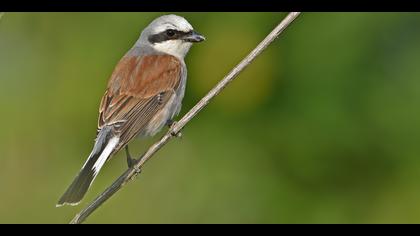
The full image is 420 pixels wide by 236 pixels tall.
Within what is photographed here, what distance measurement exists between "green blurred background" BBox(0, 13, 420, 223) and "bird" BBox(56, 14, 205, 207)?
0.44 metres

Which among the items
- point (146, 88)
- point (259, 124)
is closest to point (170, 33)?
point (146, 88)

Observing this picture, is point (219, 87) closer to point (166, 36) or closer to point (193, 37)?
point (193, 37)

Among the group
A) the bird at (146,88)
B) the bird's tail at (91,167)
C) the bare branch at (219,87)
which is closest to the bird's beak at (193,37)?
the bird at (146,88)

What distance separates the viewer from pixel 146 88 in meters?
5.01

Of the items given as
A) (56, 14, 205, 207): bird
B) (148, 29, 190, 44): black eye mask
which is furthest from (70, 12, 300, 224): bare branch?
(148, 29, 190, 44): black eye mask

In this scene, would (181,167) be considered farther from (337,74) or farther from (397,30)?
(397,30)

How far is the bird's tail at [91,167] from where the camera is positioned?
410 centimetres

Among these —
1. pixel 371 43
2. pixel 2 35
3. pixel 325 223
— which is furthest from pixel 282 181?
pixel 2 35

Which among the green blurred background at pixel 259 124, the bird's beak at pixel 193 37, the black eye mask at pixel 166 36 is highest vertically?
the bird's beak at pixel 193 37

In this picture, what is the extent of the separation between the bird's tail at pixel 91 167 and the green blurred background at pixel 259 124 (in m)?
0.90

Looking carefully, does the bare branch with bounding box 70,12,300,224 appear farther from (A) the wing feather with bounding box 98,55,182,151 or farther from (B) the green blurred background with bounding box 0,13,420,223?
(B) the green blurred background with bounding box 0,13,420,223

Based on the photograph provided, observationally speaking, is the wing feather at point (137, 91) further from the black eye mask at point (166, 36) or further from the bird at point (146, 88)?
the black eye mask at point (166, 36)

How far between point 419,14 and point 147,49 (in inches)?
77.7

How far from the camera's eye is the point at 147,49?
17.5ft
